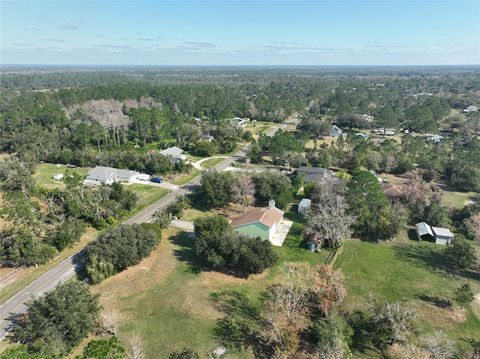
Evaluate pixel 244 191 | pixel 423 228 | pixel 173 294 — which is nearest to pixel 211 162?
pixel 244 191

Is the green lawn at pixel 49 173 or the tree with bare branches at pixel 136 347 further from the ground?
the tree with bare branches at pixel 136 347

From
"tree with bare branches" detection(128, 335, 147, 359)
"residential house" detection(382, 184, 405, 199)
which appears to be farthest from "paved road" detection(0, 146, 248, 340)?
"residential house" detection(382, 184, 405, 199)

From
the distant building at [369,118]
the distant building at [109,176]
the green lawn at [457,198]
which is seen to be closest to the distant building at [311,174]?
the green lawn at [457,198]

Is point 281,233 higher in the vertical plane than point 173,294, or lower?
lower

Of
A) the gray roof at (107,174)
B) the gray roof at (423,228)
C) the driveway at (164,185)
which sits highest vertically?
the gray roof at (107,174)

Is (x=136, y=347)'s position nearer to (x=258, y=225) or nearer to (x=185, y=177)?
(x=258, y=225)

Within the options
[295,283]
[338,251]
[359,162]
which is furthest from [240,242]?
[359,162]

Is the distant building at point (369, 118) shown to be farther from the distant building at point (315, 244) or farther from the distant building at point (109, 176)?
the distant building at point (315, 244)
